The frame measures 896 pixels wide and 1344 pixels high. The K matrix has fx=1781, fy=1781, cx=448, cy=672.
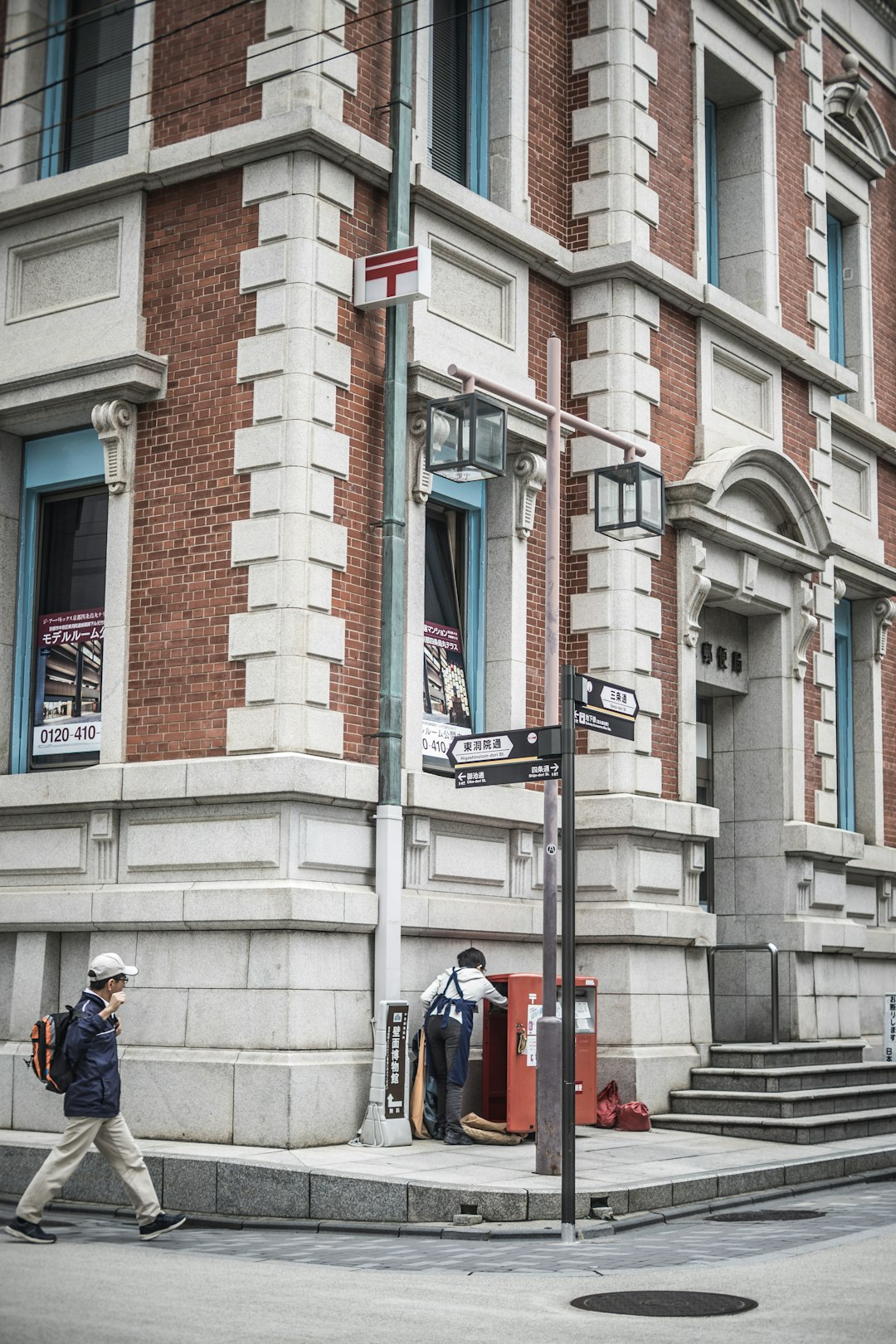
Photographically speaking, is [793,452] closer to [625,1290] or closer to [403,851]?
[403,851]

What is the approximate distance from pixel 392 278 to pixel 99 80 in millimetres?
3940

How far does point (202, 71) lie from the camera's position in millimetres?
15297

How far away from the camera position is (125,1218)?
39.3 feet

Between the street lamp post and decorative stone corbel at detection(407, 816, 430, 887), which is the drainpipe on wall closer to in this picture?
decorative stone corbel at detection(407, 816, 430, 887)

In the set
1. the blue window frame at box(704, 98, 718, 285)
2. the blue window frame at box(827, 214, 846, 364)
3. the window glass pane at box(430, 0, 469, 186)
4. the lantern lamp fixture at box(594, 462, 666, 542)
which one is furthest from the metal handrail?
the blue window frame at box(827, 214, 846, 364)

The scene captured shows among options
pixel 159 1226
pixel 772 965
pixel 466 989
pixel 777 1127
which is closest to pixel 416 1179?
pixel 159 1226

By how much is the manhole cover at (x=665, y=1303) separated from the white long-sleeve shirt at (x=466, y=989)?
17.3ft

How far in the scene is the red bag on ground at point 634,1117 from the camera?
15539 millimetres

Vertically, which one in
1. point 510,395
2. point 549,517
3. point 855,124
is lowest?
point 549,517

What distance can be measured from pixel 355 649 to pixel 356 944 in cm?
237

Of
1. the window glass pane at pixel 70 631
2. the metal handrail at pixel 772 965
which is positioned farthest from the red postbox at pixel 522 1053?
the window glass pane at pixel 70 631

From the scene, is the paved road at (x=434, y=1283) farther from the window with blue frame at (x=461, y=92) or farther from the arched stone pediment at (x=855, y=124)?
the arched stone pediment at (x=855, y=124)

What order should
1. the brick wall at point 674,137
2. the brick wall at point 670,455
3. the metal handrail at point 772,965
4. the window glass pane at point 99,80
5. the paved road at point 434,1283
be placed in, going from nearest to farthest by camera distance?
the paved road at point 434,1283, the window glass pane at point 99,80, the brick wall at point 670,455, the metal handrail at point 772,965, the brick wall at point 674,137

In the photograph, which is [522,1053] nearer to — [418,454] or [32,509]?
[418,454]
